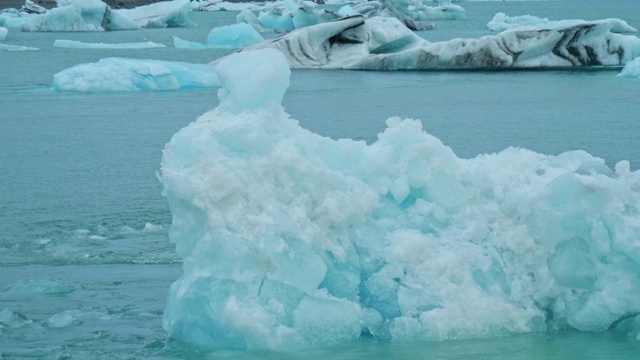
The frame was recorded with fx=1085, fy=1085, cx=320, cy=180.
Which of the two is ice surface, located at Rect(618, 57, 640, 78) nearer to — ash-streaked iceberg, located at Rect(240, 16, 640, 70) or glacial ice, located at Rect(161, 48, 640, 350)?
ash-streaked iceberg, located at Rect(240, 16, 640, 70)

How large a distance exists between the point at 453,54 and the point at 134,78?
668 centimetres

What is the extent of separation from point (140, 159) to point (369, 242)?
6692 millimetres

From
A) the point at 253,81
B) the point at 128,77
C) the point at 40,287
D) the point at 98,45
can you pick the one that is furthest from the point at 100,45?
the point at 253,81

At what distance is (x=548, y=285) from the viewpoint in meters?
5.45

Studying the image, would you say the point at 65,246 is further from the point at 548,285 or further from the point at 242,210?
the point at 548,285

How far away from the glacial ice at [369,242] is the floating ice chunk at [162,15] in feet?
116

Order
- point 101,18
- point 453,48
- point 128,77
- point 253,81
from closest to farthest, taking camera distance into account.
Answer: point 253,81, point 128,77, point 453,48, point 101,18

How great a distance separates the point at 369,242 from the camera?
5543mm

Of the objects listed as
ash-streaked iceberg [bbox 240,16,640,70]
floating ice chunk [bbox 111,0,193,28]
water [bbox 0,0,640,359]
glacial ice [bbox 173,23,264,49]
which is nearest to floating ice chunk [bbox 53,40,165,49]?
glacial ice [bbox 173,23,264,49]

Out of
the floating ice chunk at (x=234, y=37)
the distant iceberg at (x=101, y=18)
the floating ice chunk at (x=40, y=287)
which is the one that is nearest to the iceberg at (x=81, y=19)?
the distant iceberg at (x=101, y=18)

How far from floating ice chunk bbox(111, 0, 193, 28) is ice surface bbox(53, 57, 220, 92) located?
2165 centimetres

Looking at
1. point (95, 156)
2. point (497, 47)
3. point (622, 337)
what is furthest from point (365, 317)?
point (497, 47)

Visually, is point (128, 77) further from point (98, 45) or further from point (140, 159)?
point (98, 45)

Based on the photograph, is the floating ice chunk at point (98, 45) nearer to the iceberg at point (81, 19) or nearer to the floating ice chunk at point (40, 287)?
the iceberg at point (81, 19)
